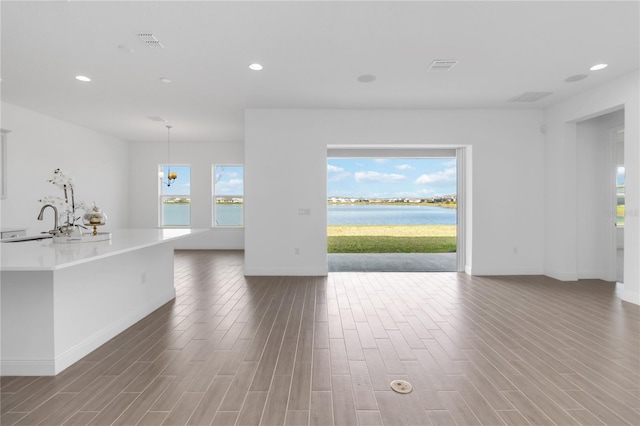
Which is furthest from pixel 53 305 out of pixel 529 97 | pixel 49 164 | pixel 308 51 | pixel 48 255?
pixel 529 97

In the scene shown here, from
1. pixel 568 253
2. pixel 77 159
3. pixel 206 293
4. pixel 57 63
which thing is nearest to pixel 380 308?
pixel 206 293

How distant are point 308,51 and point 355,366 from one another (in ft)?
10.1

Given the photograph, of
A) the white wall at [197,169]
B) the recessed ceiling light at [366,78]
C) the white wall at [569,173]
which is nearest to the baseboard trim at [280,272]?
the recessed ceiling light at [366,78]

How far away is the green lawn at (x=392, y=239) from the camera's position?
36.1 feet

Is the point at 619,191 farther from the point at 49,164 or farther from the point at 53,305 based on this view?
the point at 49,164

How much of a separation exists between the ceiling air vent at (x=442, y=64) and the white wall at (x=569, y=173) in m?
2.42

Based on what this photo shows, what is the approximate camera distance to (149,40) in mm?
3244

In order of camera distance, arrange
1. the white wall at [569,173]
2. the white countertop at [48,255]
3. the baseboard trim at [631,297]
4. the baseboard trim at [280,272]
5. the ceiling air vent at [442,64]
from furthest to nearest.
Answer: the baseboard trim at [280,272]
the white wall at [569,173]
the baseboard trim at [631,297]
the ceiling air vent at [442,64]
the white countertop at [48,255]

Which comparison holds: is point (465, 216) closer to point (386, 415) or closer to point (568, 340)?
point (568, 340)

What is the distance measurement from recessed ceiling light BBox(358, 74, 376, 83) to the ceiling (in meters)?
0.07

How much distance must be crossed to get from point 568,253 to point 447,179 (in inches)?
426

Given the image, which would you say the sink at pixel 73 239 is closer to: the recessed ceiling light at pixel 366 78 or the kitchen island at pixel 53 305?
the kitchen island at pixel 53 305

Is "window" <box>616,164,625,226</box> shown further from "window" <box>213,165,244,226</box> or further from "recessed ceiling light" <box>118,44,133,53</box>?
"window" <box>213,165,244,226</box>

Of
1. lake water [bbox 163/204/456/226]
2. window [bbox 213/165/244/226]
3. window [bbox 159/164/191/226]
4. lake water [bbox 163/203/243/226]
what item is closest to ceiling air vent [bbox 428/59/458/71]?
window [bbox 213/165/244/226]
